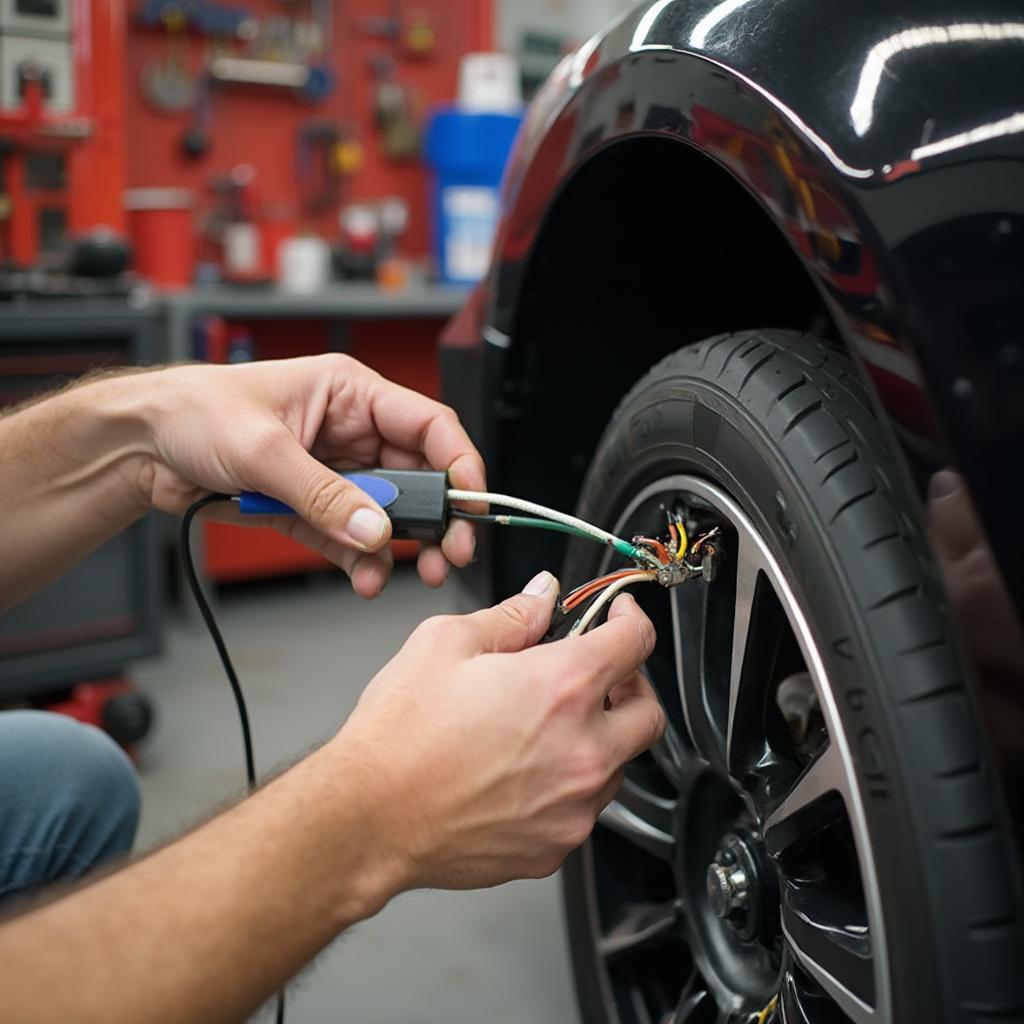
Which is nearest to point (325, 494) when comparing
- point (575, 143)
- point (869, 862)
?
point (575, 143)

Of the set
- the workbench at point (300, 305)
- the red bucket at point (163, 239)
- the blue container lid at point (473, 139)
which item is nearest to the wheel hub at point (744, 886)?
the workbench at point (300, 305)

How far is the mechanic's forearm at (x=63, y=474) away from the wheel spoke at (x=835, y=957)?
696 millimetres

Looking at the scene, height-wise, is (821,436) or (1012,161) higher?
(1012,161)

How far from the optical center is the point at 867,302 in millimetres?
608

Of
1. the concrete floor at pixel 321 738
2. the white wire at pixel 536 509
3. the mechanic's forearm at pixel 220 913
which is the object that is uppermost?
the white wire at pixel 536 509

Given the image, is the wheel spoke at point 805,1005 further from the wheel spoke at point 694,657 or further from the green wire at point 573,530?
the green wire at point 573,530

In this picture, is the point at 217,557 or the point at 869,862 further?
the point at 217,557

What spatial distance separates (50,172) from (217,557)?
1019 millimetres

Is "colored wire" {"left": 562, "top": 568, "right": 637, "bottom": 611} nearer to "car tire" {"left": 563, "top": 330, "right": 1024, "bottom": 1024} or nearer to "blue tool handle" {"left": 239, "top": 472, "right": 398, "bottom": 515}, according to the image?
"car tire" {"left": 563, "top": 330, "right": 1024, "bottom": 1024}

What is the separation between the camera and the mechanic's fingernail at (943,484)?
1.88ft

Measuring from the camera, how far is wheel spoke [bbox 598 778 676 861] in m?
0.93

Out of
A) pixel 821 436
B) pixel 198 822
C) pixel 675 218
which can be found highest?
pixel 675 218

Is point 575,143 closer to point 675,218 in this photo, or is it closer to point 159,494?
point 675,218

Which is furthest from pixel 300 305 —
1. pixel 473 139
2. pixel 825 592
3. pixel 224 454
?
pixel 825 592
